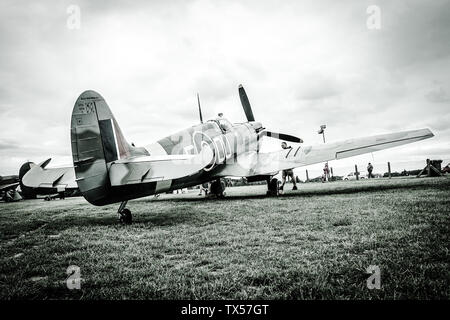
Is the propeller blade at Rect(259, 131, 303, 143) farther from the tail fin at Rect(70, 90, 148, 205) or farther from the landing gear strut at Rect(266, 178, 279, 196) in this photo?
the tail fin at Rect(70, 90, 148, 205)

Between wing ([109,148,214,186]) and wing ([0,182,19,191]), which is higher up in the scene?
wing ([0,182,19,191])

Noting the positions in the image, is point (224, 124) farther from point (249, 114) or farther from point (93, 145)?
point (93, 145)

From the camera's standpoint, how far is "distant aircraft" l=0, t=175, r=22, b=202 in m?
24.9

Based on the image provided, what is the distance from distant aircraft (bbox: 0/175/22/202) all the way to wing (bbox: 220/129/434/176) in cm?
2410

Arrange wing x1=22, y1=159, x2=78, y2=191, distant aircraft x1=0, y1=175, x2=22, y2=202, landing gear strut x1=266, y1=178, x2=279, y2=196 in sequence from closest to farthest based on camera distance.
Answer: wing x1=22, y1=159, x2=78, y2=191
landing gear strut x1=266, y1=178, x2=279, y2=196
distant aircraft x1=0, y1=175, x2=22, y2=202

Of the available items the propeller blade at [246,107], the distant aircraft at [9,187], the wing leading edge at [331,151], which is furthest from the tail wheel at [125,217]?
the distant aircraft at [9,187]

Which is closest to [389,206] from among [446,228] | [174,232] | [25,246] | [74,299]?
[446,228]

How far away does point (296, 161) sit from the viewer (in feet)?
36.1

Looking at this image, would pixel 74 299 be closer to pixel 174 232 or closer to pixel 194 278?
pixel 194 278

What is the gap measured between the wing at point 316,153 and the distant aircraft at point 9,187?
79.1 feet

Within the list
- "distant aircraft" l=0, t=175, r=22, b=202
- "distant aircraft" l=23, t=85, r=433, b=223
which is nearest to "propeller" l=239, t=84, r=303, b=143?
"distant aircraft" l=23, t=85, r=433, b=223

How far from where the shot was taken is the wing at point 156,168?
18.4 feet

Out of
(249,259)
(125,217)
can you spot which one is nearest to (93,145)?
(125,217)

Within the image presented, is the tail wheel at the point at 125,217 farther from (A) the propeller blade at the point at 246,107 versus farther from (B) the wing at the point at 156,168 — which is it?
(A) the propeller blade at the point at 246,107
